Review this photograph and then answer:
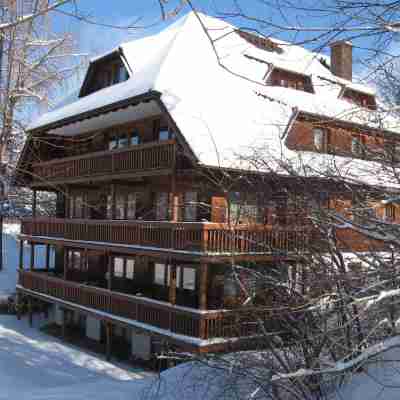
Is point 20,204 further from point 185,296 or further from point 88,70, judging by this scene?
point 185,296

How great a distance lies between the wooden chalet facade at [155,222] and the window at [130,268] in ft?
0.26

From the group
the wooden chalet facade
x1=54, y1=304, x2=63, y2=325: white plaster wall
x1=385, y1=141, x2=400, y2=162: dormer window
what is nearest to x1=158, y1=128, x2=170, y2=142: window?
the wooden chalet facade

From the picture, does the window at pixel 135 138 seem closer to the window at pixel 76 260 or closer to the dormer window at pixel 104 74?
the dormer window at pixel 104 74

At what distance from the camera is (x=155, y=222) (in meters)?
15.8

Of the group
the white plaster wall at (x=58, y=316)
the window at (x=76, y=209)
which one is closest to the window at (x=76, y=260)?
the window at (x=76, y=209)

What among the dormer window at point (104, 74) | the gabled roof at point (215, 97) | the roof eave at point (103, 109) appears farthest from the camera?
the dormer window at point (104, 74)

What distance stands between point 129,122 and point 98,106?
200 centimetres

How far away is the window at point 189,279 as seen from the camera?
1795 cm

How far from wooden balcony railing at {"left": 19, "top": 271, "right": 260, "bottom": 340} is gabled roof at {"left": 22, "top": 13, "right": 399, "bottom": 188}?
428 centimetres

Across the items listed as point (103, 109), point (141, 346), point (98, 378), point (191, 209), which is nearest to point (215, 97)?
point (191, 209)

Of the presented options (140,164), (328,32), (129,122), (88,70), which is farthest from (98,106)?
(328,32)

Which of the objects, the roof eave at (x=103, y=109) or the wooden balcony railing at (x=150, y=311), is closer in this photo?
the wooden balcony railing at (x=150, y=311)

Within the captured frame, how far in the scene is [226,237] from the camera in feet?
47.3

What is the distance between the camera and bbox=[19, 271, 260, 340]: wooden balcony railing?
13992 millimetres
